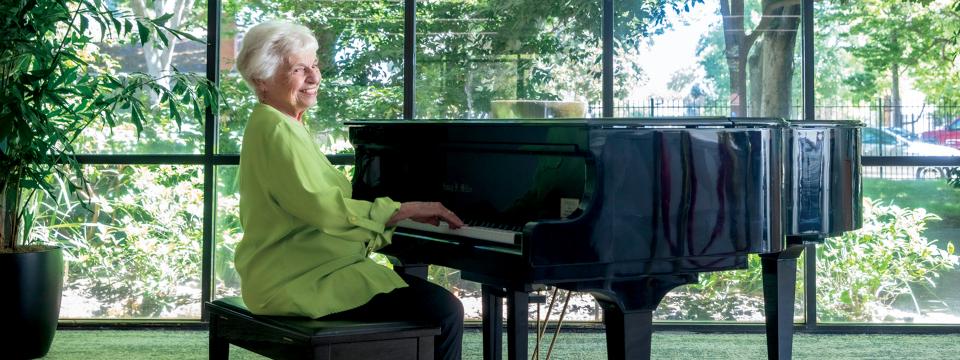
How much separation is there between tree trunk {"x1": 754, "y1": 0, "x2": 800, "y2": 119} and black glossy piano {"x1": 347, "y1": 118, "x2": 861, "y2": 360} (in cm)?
180

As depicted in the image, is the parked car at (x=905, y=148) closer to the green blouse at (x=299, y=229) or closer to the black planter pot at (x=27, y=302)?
the green blouse at (x=299, y=229)

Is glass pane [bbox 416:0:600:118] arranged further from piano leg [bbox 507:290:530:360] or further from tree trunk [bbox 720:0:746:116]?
piano leg [bbox 507:290:530:360]

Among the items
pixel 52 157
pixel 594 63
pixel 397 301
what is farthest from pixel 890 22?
pixel 52 157

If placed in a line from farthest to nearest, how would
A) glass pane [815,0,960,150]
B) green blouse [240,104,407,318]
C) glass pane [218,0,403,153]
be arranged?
glass pane [218,0,403,153] → glass pane [815,0,960,150] → green blouse [240,104,407,318]

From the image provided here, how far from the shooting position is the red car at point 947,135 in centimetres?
543

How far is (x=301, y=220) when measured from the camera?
3084 mm

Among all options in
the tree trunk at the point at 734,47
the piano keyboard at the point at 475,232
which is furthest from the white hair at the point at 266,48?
the tree trunk at the point at 734,47

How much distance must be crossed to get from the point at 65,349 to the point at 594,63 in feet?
9.02

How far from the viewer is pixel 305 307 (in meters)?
3.02

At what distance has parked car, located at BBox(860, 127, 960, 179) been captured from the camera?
5.45 meters

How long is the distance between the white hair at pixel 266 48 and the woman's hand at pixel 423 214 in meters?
0.50

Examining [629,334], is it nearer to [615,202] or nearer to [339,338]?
[615,202]

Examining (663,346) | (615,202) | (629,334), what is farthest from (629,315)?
(663,346)

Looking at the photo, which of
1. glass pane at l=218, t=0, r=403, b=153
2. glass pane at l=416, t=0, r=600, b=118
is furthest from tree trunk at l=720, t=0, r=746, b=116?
glass pane at l=218, t=0, r=403, b=153
